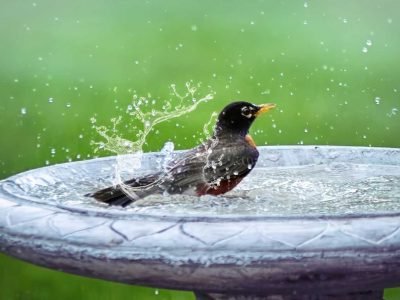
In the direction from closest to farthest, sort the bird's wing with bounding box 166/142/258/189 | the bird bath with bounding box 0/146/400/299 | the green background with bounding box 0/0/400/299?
the bird bath with bounding box 0/146/400/299, the bird's wing with bounding box 166/142/258/189, the green background with bounding box 0/0/400/299

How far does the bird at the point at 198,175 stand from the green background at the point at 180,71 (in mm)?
2756

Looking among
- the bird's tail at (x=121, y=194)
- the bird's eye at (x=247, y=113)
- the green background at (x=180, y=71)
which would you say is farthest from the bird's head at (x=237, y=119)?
the green background at (x=180, y=71)

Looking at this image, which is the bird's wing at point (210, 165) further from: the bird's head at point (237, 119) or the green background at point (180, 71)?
the green background at point (180, 71)

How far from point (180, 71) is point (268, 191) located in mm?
4222

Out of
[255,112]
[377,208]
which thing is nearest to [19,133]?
Answer: [255,112]

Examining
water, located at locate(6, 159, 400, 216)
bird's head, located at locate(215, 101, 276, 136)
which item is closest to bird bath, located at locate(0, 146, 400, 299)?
water, located at locate(6, 159, 400, 216)

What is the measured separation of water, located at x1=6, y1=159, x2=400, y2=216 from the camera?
2.45 meters

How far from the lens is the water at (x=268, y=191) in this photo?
245cm

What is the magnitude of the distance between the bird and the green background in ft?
9.04

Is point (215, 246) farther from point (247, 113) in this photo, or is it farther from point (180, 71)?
point (180, 71)

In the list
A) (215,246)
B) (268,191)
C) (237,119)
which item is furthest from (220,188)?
(215,246)

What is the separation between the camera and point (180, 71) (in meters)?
6.96

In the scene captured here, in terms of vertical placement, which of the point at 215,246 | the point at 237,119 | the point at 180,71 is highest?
the point at 180,71

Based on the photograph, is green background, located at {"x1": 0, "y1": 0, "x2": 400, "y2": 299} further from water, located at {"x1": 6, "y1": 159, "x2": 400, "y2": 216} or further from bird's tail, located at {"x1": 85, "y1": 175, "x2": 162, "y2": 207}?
bird's tail, located at {"x1": 85, "y1": 175, "x2": 162, "y2": 207}
